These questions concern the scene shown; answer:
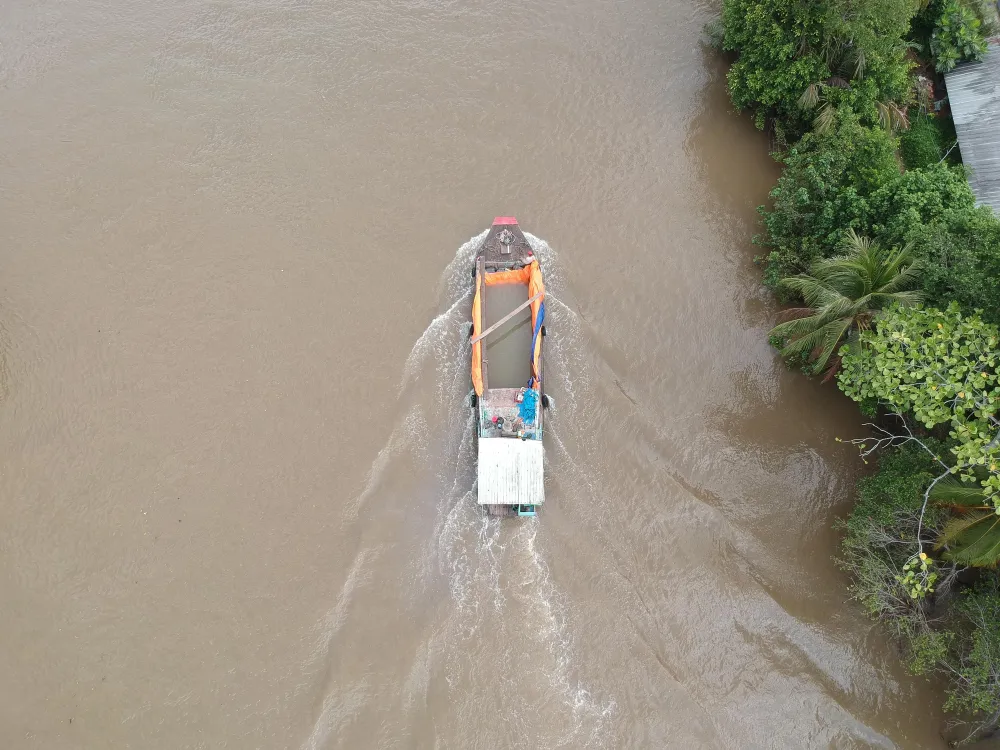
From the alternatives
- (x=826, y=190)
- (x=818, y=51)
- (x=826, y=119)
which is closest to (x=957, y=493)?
(x=826, y=190)

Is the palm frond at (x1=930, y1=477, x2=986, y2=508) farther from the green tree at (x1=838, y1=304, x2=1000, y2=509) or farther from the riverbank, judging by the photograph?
the green tree at (x1=838, y1=304, x2=1000, y2=509)

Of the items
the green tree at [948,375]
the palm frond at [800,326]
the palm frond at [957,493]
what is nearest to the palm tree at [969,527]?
the palm frond at [957,493]

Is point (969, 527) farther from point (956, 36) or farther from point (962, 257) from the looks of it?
point (956, 36)

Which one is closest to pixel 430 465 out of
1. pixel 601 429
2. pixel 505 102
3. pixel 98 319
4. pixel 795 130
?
pixel 601 429

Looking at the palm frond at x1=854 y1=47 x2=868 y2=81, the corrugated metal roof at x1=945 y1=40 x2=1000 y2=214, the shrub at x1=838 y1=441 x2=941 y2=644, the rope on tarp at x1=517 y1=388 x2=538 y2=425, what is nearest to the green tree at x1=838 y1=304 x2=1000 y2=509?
the shrub at x1=838 y1=441 x2=941 y2=644

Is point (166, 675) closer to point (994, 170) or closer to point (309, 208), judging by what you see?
point (309, 208)
